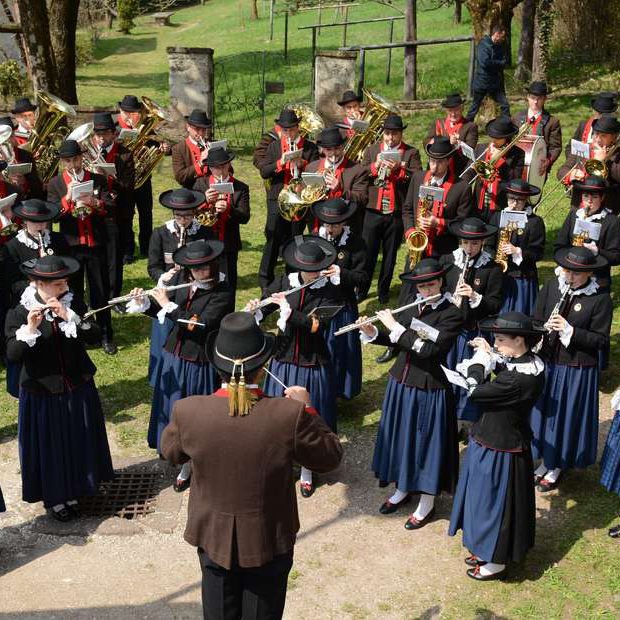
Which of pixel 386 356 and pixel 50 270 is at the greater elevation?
pixel 50 270

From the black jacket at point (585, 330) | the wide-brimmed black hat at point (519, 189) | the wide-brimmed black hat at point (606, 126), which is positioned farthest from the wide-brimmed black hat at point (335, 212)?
the wide-brimmed black hat at point (606, 126)

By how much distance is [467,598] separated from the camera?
607cm

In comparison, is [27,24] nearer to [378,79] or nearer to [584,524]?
[378,79]

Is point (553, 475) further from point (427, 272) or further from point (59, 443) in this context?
point (59, 443)

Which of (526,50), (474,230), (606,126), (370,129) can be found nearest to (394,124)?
(370,129)

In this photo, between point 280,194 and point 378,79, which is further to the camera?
point 378,79

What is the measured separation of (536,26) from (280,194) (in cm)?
1344

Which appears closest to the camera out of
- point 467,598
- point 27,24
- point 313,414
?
point 313,414

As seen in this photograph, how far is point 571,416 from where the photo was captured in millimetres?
7227

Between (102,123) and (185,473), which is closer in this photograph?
(185,473)

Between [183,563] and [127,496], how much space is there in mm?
1111

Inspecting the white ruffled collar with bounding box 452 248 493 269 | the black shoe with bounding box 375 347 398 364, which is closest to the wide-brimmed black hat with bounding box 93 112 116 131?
the black shoe with bounding box 375 347 398 364

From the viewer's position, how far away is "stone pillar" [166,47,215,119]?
16.9 metres

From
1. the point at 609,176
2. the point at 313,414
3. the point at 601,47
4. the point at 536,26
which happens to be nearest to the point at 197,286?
the point at 313,414
